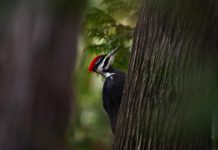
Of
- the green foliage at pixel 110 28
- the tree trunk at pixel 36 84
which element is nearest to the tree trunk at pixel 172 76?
the tree trunk at pixel 36 84

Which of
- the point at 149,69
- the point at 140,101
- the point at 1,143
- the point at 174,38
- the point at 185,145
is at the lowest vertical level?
the point at 1,143

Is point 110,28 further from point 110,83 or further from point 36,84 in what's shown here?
point 36,84

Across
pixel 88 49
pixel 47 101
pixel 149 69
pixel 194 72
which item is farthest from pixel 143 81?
pixel 88 49

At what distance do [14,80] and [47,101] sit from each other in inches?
13.6

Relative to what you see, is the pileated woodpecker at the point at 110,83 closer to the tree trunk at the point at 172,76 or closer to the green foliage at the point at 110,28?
the green foliage at the point at 110,28

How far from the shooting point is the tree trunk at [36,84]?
12.7 ft

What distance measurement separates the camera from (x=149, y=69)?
3.41m

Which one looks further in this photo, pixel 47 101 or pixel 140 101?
pixel 47 101

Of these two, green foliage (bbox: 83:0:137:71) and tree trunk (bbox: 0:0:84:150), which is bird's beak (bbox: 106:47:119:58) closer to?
green foliage (bbox: 83:0:137:71)

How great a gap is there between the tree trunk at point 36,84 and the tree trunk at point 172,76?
712 millimetres

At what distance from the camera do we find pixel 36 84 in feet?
13.2

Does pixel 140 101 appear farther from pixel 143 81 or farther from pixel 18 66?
pixel 18 66

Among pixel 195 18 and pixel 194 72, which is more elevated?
pixel 195 18

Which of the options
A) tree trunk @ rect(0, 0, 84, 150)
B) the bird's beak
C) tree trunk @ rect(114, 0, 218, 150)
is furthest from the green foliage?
tree trunk @ rect(114, 0, 218, 150)
